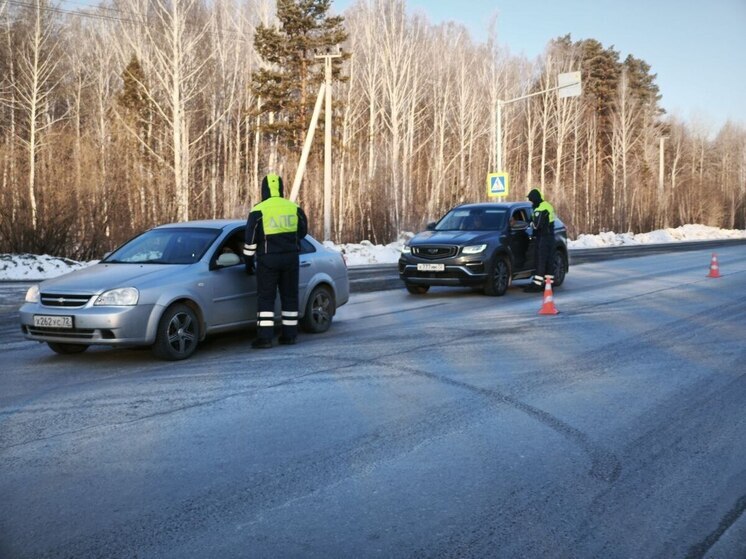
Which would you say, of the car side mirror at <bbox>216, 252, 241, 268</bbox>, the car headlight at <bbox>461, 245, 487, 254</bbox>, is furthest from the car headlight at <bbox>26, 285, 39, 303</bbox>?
the car headlight at <bbox>461, 245, 487, 254</bbox>

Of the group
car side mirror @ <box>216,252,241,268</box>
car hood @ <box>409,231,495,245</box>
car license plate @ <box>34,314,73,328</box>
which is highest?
car hood @ <box>409,231,495,245</box>

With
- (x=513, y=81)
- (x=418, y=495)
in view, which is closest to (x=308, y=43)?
(x=513, y=81)

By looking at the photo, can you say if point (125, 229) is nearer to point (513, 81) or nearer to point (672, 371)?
point (672, 371)

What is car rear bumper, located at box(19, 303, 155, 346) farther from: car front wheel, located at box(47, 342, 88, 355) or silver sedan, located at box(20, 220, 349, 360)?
car front wheel, located at box(47, 342, 88, 355)

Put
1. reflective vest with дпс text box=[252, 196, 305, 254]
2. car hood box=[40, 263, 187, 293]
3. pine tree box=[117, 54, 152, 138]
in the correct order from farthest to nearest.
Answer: pine tree box=[117, 54, 152, 138] → reflective vest with дпс text box=[252, 196, 305, 254] → car hood box=[40, 263, 187, 293]

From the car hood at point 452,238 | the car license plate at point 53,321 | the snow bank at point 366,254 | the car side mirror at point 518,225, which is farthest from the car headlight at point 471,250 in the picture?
the snow bank at point 366,254

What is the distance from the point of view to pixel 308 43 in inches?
1724

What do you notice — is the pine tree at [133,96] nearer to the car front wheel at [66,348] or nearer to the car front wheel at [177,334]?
the car front wheel at [66,348]

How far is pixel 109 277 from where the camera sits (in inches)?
337

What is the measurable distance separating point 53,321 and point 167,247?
1679mm

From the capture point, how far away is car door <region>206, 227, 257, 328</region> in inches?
360

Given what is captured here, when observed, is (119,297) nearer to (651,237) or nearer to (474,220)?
(474,220)

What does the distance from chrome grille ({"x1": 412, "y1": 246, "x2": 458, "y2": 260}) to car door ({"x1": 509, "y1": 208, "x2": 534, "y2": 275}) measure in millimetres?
1424

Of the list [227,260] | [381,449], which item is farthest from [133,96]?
[381,449]
